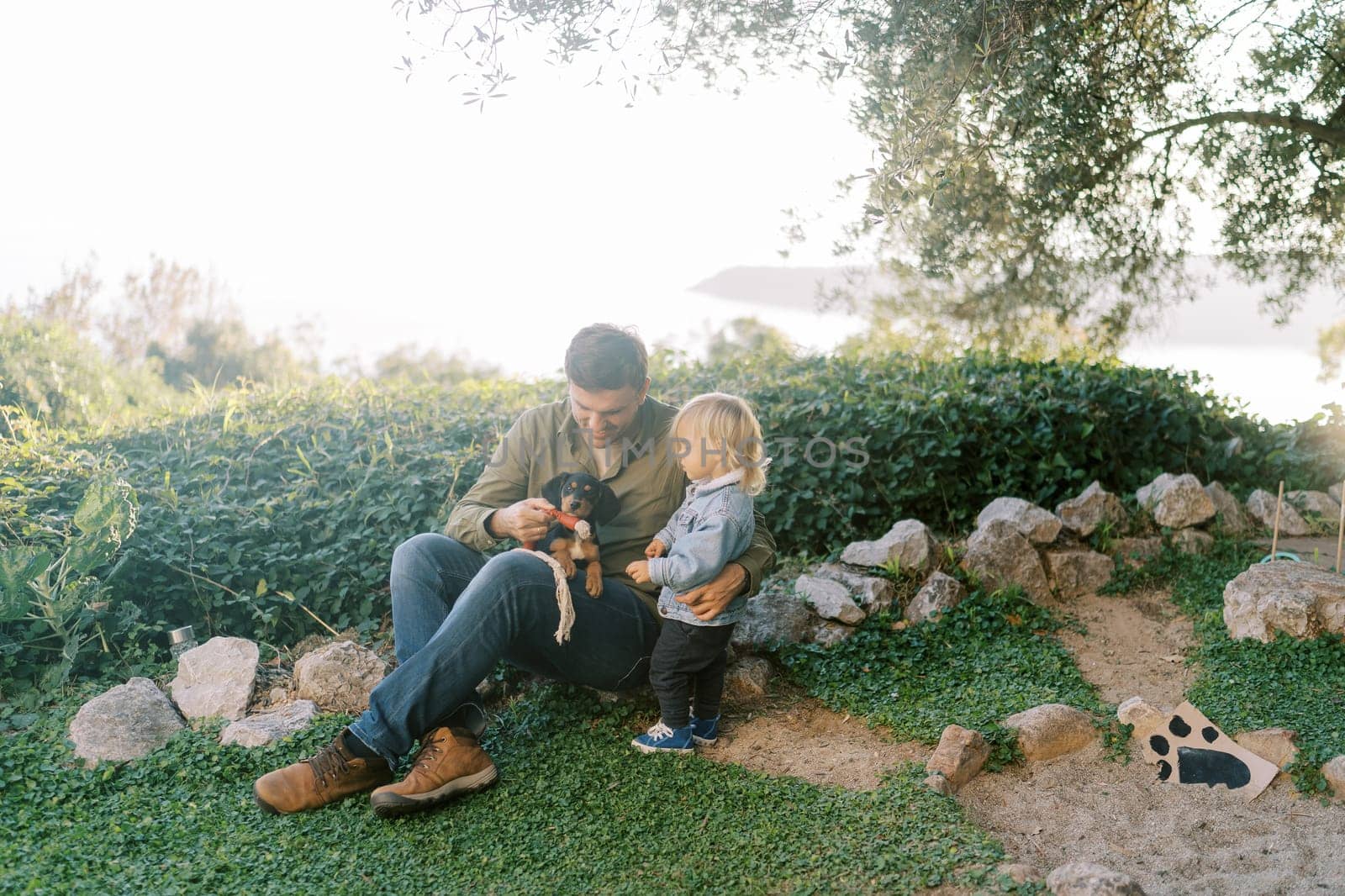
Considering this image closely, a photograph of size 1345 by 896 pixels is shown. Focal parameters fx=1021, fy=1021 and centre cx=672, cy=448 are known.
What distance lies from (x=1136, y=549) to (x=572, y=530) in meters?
2.92

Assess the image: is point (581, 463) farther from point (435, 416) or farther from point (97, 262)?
point (97, 262)

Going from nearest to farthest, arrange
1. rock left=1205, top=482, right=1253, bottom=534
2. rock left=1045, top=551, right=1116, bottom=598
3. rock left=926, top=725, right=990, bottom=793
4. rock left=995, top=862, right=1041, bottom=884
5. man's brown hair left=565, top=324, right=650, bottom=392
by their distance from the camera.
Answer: rock left=995, top=862, right=1041, bottom=884 < rock left=926, top=725, right=990, bottom=793 < man's brown hair left=565, top=324, right=650, bottom=392 < rock left=1045, top=551, right=1116, bottom=598 < rock left=1205, top=482, right=1253, bottom=534

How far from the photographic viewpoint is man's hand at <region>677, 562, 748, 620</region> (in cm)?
307

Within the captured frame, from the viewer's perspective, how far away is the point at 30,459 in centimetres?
473

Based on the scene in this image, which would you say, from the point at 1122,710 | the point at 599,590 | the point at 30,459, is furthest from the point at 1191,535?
the point at 30,459

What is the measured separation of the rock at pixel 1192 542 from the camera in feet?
15.7

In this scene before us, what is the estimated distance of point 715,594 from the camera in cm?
307

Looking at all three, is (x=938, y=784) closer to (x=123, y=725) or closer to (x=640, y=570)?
(x=640, y=570)

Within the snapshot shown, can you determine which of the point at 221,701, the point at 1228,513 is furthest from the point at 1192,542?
the point at 221,701

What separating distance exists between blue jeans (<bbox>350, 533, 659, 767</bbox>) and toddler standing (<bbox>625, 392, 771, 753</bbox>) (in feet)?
0.40

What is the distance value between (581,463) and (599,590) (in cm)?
46

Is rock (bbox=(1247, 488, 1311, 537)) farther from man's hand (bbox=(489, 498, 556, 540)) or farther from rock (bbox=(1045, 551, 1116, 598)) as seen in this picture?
man's hand (bbox=(489, 498, 556, 540))

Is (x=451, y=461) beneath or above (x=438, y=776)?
above

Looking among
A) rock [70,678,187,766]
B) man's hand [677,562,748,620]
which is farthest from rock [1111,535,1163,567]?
rock [70,678,187,766]
